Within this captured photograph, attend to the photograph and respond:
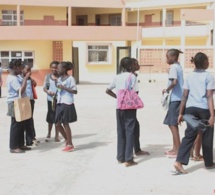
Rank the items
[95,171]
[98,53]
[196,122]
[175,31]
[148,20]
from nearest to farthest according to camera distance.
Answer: [196,122], [95,171], [98,53], [175,31], [148,20]

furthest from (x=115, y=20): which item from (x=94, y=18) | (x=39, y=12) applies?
(x=39, y=12)

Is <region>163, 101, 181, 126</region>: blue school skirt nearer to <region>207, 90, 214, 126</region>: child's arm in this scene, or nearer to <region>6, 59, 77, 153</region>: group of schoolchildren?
<region>207, 90, 214, 126</region>: child's arm

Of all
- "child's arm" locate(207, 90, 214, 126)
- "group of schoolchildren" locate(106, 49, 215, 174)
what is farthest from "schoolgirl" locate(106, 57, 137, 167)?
"child's arm" locate(207, 90, 214, 126)

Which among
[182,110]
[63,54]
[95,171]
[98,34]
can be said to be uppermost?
[98,34]

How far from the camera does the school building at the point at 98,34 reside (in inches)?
979

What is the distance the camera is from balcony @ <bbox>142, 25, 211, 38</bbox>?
3241 centimetres

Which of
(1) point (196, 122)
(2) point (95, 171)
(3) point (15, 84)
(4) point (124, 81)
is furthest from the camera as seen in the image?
(3) point (15, 84)

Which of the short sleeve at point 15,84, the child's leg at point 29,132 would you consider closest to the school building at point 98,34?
the child's leg at point 29,132

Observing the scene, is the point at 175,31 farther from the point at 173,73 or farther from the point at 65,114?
the point at 173,73

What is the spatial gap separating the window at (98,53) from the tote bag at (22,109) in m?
22.7

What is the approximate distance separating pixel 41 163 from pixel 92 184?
1.35m

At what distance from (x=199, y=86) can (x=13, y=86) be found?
3.09 meters

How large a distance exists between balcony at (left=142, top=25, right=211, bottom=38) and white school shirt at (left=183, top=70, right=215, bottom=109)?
89.6 feet

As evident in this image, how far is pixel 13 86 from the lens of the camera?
706 cm
